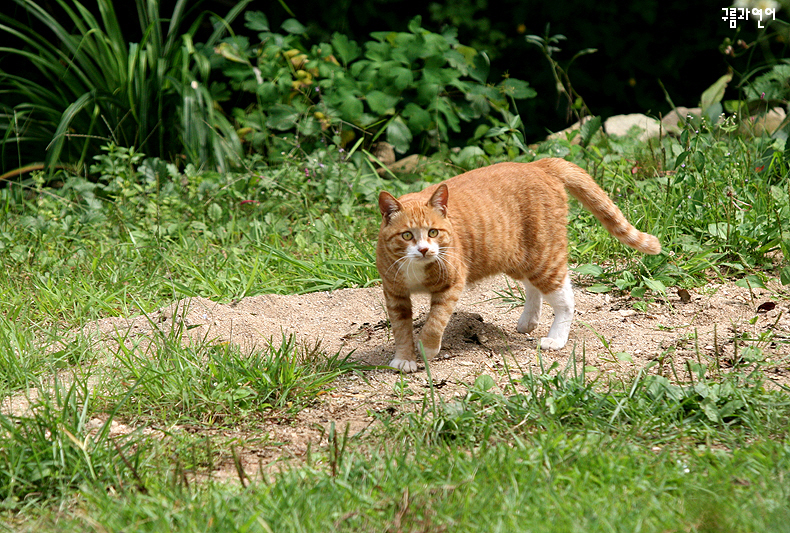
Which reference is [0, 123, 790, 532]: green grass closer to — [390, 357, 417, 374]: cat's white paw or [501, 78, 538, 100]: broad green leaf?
[390, 357, 417, 374]: cat's white paw

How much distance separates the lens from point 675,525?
185cm

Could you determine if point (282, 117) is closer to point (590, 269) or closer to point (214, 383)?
point (590, 269)

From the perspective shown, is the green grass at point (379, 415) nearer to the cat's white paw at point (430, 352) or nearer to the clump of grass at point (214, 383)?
the clump of grass at point (214, 383)

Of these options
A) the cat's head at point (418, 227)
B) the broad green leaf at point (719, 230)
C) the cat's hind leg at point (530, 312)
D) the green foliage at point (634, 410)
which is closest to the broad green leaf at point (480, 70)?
the broad green leaf at point (719, 230)

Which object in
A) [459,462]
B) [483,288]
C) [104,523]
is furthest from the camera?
[483,288]

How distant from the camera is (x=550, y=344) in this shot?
341cm

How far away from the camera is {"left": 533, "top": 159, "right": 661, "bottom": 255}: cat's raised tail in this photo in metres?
3.56

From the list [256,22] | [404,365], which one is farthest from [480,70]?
[404,365]

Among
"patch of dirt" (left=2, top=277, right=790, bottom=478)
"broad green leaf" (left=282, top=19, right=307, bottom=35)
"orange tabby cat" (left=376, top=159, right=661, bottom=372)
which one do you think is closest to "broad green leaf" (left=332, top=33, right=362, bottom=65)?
"broad green leaf" (left=282, top=19, right=307, bottom=35)

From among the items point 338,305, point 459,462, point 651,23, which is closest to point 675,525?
point 459,462

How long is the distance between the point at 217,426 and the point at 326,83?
3994mm

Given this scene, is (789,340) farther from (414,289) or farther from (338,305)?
(338,305)

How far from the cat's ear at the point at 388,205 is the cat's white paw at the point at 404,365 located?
651mm

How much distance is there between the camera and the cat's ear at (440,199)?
319 centimetres
